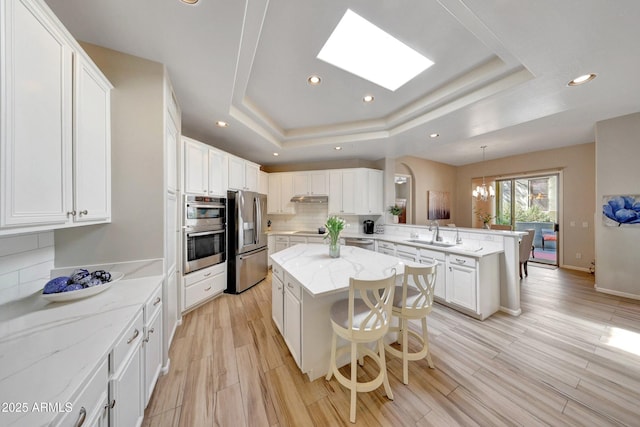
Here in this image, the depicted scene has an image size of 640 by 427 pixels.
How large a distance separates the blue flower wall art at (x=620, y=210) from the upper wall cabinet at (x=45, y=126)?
6.27 m

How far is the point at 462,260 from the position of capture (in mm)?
2836

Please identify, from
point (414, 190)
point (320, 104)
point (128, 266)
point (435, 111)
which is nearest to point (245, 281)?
point (128, 266)

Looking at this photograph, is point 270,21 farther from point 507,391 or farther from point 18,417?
point 507,391

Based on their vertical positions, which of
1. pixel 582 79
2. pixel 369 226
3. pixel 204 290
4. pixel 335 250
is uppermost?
pixel 582 79

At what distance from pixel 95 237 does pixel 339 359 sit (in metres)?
2.19

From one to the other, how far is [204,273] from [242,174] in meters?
1.79

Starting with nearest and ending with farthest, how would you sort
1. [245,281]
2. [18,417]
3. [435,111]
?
[18,417] < [435,111] < [245,281]

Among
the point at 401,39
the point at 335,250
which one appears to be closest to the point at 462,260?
→ the point at 335,250

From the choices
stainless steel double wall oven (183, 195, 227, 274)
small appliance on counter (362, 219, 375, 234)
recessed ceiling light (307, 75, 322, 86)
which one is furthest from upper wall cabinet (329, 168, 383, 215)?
recessed ceiling light (307, 75, 322, 86)

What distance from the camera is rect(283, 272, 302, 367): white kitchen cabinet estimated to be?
180 centimetres

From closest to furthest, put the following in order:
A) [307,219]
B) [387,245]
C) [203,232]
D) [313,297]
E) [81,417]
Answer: [81,417] → [313,297] → [203,232] → [387,245] → [307,219]

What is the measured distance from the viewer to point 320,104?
9.41 feet

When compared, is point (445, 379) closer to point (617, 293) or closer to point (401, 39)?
point (401, 39)

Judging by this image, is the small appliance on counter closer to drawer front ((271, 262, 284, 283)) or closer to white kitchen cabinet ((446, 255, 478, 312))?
white kitchen cabinet ((446, 255, 478, 312))
